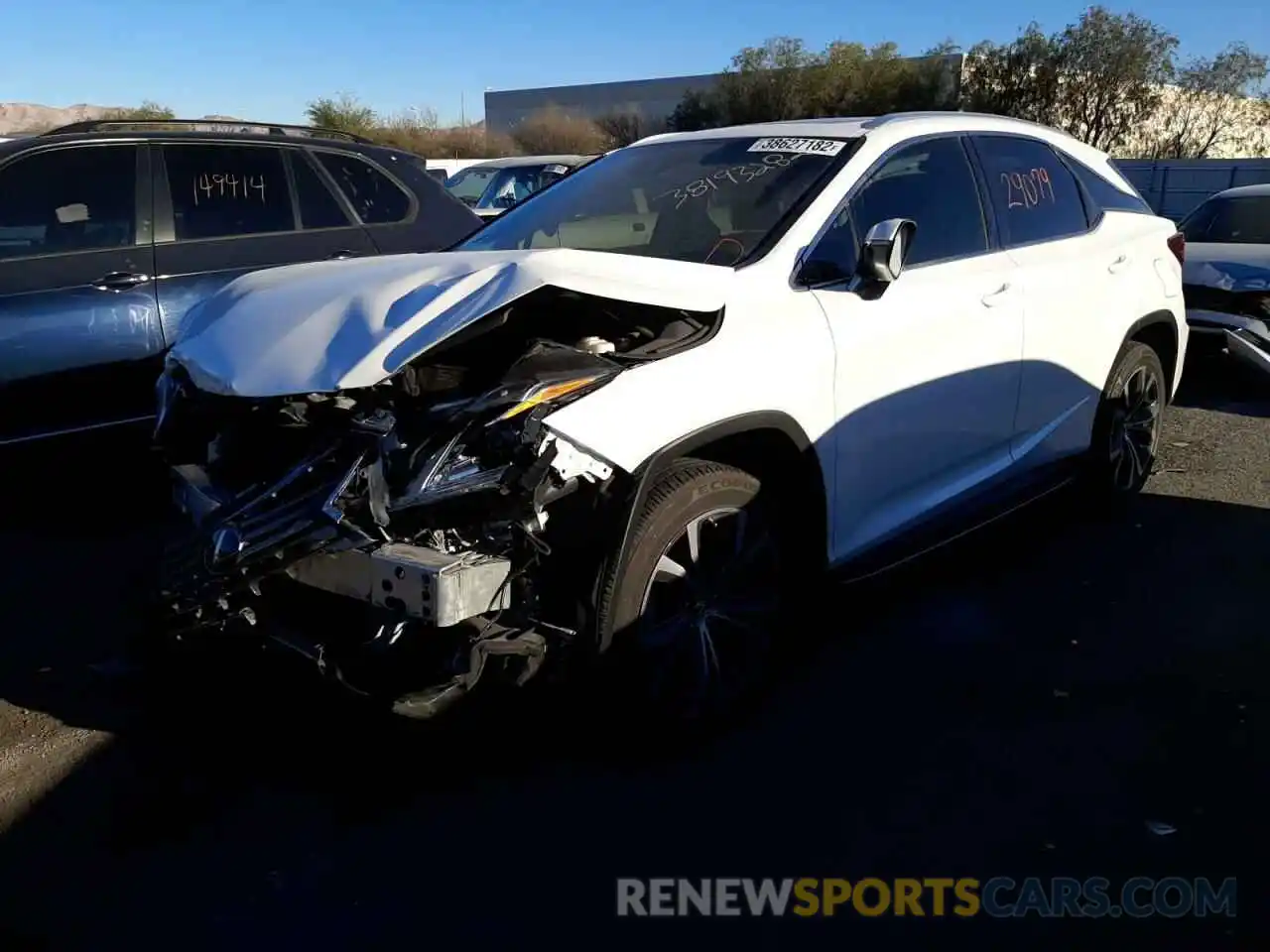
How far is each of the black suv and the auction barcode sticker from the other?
2723 mm

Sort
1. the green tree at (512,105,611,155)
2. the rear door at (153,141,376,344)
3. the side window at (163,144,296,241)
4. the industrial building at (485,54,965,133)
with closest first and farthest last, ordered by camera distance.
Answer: the rear door at (153,141,376,344) < the side window at (163,144,296,241) < the green tree at (512,105,611,155) < the industrial building at (485,54,965,133)

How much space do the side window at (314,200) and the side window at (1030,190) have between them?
354 cm

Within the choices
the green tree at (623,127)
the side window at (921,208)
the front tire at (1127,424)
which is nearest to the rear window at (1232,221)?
the front tire at (1127,424)

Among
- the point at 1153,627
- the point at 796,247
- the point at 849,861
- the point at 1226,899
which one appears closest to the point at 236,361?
the point at 796,247

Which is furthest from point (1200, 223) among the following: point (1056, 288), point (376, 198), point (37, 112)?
point (37, 112)

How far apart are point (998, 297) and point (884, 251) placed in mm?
Answer: 998

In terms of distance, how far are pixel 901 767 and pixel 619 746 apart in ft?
2.89

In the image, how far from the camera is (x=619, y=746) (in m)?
3.40

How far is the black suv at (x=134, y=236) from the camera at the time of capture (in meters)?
5.12

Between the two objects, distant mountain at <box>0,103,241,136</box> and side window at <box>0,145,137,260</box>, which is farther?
distant mountain at <box>0,103,241,136</box>

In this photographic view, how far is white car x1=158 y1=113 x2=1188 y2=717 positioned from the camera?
2.93 meters

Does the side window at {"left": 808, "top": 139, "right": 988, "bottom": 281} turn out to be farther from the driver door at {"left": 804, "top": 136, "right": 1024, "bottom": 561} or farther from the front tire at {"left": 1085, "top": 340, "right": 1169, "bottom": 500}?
the front tire at {"left": 1085, "top": 340, "right": 1169, "bottom": 500}

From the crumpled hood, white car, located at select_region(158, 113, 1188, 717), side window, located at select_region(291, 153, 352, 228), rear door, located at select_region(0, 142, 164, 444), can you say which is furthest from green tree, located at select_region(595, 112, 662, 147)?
the crumpled hood

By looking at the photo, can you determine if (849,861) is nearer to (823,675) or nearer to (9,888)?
(823,675)
